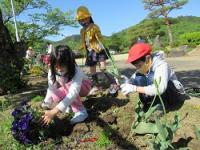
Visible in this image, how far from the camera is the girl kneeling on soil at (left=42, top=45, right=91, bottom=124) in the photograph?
14.3ft

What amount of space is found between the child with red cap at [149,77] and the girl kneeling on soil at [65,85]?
0.58 metres

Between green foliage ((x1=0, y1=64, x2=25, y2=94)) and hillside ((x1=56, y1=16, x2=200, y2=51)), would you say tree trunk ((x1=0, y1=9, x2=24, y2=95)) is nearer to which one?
green foliage ((x1=0, y1=64, x2=25, y2=94))

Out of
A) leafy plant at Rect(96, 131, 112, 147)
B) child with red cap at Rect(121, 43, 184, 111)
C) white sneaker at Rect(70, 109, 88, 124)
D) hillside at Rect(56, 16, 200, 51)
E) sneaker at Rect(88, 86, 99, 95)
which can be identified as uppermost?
child with red cap at Rect(121, 43, 184, 111)

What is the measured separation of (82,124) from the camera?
14.8 ft

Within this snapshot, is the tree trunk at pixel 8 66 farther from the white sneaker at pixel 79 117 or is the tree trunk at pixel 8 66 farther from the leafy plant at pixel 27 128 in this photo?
the leafy plant at pixel 27 128

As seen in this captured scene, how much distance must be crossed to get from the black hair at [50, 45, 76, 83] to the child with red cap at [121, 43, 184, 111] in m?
0.62

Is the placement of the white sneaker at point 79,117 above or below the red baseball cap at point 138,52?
below

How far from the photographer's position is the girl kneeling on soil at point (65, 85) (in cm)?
436

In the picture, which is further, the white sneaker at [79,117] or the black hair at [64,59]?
the white sneaker at [79,117]

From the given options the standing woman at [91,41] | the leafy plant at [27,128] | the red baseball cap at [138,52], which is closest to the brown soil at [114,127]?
the leafy plant at [27,128]

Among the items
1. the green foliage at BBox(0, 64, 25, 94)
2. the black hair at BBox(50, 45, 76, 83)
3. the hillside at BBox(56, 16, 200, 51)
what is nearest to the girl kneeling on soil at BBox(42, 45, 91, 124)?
the black hair at BBox(50, 45, 76, 83)

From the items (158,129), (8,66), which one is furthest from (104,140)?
(8,66)

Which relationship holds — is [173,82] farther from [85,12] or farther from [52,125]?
[85,12]

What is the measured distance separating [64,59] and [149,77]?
0.86m
